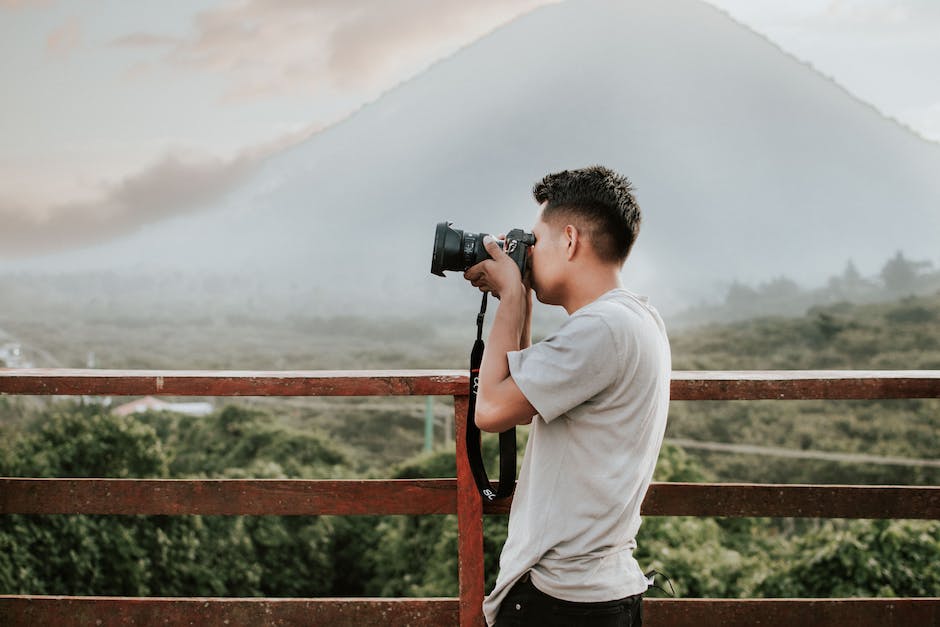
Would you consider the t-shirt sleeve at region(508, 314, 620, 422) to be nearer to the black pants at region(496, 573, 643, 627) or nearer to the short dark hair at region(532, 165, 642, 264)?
the short dark hair at region(532, 165, 642, 264)

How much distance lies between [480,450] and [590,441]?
49 cm

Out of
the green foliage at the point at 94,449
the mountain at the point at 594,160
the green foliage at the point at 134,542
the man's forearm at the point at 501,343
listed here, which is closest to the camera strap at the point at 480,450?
the man's forearm at the point at 501,343

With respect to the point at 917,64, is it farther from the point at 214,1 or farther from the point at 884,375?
the point at 884,375

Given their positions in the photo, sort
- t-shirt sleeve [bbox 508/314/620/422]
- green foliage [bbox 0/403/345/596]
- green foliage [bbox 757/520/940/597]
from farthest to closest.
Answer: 1. green foliage [bbox 0/403/345/596]
2. green foliage [bbox 757/520/940/597]
3. t-shirt sleeve [bbox 508/314/620/422]

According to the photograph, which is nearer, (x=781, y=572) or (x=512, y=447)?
(x=512, y=447)

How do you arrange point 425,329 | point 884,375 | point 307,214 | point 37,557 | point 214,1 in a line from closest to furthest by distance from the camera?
point 884,375, point 37,557, point 425,329, point 214,1, point 307,214

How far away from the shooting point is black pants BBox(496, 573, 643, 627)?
139cm

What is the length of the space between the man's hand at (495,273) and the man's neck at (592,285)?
9 centimetres

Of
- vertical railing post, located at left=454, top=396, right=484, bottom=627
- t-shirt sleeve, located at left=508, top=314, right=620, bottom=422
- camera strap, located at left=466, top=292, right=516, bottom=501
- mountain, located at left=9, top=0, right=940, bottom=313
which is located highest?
mountain, located at left=9, top=0, right=940, bottom=313

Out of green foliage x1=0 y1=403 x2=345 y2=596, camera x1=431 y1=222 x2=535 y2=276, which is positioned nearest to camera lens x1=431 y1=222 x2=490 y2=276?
camera x1=431 y1=222 x2=535 y2=276

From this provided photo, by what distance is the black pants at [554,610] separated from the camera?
139 centimetres

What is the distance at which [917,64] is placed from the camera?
36.5 metres

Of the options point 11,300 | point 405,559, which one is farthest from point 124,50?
point 405,559

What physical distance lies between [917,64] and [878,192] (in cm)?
793
